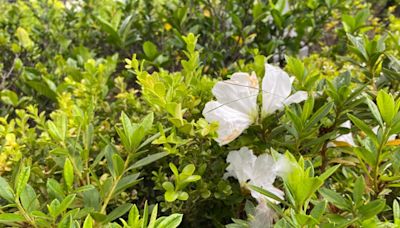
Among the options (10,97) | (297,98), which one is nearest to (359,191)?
(297,98)

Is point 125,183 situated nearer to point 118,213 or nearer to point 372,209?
point 118,213

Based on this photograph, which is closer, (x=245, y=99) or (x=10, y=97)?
(x=245, y=99)

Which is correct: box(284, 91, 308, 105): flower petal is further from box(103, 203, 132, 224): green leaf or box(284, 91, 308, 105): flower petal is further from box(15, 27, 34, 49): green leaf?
box(15, 27, 34, 49): green leaf

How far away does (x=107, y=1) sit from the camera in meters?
3.23

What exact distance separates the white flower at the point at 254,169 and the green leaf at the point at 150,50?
1113 mm

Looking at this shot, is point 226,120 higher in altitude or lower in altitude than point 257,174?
higher

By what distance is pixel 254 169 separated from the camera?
44.5 inches

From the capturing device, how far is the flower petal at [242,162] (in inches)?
44.9

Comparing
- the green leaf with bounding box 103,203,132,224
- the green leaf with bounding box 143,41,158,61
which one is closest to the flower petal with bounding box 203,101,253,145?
the green leaf with bounding box 103,203,132,224

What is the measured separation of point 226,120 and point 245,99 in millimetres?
71

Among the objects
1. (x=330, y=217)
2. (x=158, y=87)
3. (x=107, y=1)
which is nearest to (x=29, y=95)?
(x=107, y=1)

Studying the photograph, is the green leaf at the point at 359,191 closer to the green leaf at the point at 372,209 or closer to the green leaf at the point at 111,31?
the green leaf at the point at 372,209

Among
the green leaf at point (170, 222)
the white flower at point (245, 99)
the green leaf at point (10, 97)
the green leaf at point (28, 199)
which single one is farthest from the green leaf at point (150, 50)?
the green leaf at point (170, 222)

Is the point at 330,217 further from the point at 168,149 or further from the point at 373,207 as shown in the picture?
the point at 168,149
